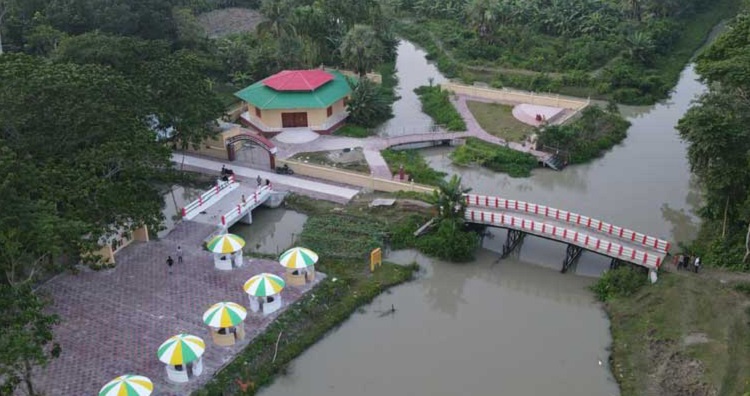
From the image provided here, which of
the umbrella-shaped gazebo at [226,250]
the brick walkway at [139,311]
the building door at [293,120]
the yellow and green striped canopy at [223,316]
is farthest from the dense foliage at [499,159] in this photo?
the yellow and green striped canopy at [223,316]

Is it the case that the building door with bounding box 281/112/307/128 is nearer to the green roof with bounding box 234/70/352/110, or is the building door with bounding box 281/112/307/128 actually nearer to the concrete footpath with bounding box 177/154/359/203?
the green roof with bounding box 234/70/352/110

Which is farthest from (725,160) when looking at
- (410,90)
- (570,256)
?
(410,90)

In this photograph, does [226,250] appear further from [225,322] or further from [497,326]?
[497,326]

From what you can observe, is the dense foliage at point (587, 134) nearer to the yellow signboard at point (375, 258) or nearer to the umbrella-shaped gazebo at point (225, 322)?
the yellow signboard at point (375, 258)

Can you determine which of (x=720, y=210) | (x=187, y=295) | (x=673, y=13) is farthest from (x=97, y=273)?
(x=673, y=13)

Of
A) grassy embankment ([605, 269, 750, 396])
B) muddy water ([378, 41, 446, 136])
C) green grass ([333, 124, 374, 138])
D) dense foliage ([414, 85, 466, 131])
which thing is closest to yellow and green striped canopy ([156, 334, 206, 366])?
grassy embankment ([605, 269, 750, 396])

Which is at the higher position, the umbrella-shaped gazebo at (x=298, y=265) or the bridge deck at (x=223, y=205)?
the umbrella-shaped gazebo at (x=298, y=265)

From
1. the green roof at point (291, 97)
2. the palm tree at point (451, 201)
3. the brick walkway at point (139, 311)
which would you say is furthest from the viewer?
the green roof at point (291, 97)
